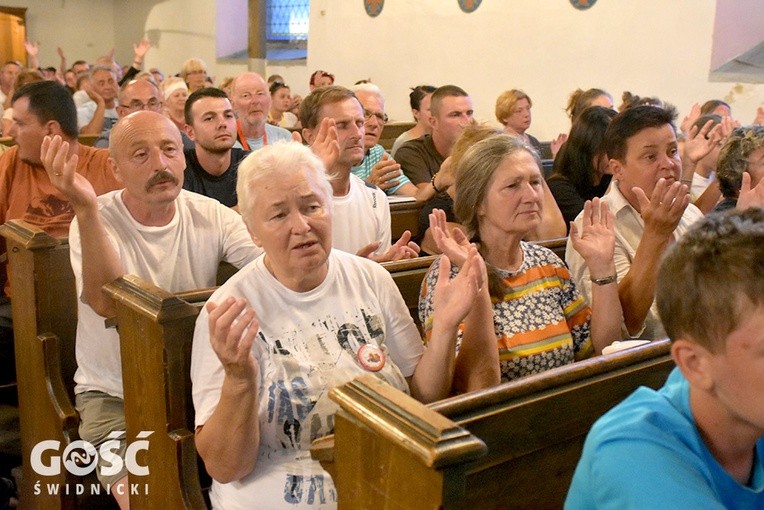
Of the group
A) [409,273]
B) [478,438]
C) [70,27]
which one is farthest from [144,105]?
[70,27]

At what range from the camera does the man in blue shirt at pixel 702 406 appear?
101cm

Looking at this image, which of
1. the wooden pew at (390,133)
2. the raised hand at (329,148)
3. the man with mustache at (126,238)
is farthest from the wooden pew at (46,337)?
the wooden pew at (390,133)

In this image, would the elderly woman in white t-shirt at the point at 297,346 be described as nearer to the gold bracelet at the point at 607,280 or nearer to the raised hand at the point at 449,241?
the raised hand at the point at 449,241

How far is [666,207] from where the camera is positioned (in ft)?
8.02

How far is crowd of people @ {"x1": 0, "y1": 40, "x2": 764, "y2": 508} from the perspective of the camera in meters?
1.10

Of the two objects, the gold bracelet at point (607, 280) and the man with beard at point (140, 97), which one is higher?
the man with beard at point (140, 97)

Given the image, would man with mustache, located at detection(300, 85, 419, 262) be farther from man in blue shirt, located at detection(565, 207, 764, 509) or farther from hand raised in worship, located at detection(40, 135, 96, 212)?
man in blue shirt, located at detection(565, 207, 764, 509)

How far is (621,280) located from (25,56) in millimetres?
14135

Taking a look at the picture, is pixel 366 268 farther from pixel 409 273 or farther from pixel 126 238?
pixel 126 238

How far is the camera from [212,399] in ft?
5.70

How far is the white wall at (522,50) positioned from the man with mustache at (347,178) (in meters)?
4.53

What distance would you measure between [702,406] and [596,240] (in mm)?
1323

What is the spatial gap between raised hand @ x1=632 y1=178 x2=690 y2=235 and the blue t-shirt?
1.39 meters

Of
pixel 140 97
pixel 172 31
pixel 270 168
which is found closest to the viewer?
pixel 270 168
